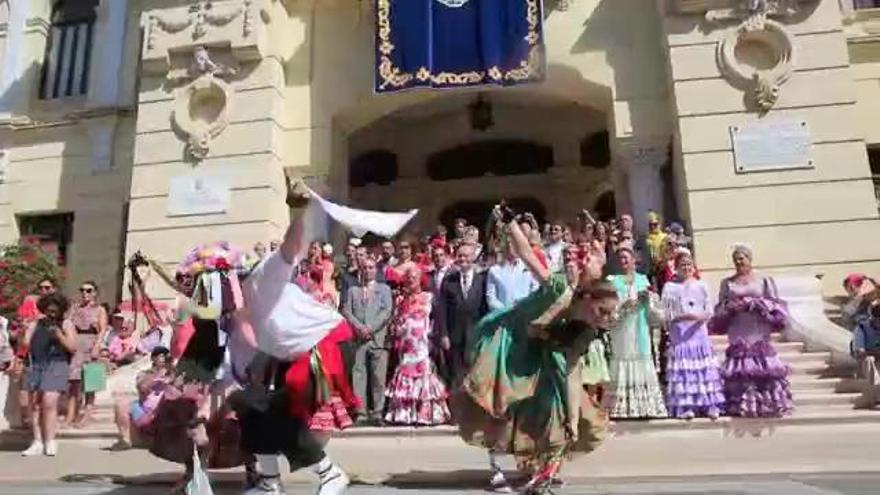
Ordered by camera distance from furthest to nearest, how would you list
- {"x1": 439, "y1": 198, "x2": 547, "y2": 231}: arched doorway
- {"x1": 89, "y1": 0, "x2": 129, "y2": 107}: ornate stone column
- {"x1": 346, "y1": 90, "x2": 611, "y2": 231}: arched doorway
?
{"x1": 439, "y1": 198, "x2": 547, "y2": 231}: arched doorway → {"x1": 346, "y1": 90, "x2": 611, "y2": 231}: arched doorway → {"x1": 89, "y1": 0, "x2": 129, "y2": 107}: ornate stone column

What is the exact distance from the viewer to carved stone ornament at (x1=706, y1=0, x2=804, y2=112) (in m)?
12.3

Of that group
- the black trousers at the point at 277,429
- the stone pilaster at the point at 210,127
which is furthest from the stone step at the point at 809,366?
the stone pilaster at the point at 210,127

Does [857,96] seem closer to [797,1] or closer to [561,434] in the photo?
[797,1]

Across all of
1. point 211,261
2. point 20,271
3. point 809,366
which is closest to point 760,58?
point 809,366

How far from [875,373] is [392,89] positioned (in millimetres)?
8811

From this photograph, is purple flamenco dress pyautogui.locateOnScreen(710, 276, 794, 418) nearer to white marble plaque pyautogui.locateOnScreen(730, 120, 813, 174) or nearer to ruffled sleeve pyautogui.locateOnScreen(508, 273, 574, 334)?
ruffled sleeve pyautogui.locateOnScreen(508, 273, 574, 334)

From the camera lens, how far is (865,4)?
588 inches

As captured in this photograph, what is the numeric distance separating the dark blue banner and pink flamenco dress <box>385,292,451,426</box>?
20.3 ft

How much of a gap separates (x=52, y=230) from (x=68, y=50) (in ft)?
14.7

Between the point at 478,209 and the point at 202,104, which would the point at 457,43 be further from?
the point at 478,209

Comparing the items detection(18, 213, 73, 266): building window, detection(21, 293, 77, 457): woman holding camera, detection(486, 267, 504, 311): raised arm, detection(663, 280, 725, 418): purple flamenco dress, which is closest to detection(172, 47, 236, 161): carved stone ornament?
detection(18, 213, 73, 266): building window

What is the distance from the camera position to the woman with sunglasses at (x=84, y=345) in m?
9.23

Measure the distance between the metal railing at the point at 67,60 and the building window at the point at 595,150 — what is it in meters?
11.5

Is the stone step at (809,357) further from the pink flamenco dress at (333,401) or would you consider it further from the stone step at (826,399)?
the pink flamenco dress at (333,401)
